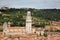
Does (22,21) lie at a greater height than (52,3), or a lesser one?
lesser

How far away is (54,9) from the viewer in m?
6.10

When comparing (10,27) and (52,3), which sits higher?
(52,3)

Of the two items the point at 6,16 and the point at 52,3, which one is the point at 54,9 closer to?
the point at 52,3

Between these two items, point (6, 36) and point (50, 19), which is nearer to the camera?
point (6, 36)

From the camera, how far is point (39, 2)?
19.6 feet

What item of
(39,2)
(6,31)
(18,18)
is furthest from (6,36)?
(39,2)

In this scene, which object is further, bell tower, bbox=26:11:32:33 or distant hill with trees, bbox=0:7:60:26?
distant hill with trees, bbox=0:7:60:26

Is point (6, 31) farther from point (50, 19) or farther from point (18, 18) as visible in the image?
point (50, 19)

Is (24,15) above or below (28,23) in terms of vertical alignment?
above

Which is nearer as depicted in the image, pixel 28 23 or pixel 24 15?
pixel 28 23

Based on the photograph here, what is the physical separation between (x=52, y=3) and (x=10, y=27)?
1.15 metres

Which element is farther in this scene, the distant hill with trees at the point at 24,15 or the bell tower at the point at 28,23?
the distant hill with trees at the point at 24,15

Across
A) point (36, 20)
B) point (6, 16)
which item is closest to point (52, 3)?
point (36, 20)

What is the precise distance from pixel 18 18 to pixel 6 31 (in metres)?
0.47
